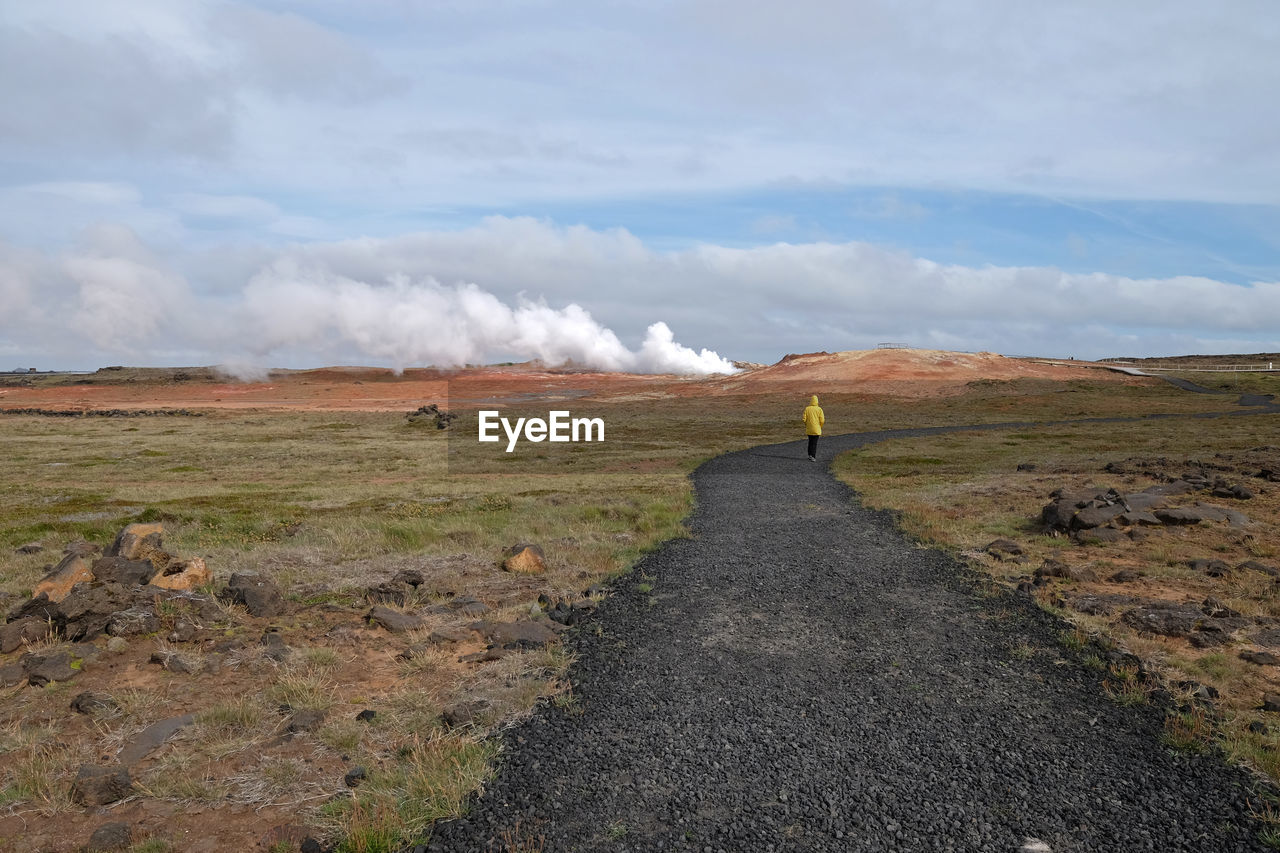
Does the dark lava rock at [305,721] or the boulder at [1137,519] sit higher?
the boulder at [1137,519]

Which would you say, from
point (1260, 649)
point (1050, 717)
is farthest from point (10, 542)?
point (1260, 649)

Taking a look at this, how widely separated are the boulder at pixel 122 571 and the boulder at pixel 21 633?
161 centimetres

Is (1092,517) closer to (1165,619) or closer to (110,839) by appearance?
(1165,619)

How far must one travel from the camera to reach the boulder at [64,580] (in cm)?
1186

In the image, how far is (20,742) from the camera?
7.63m

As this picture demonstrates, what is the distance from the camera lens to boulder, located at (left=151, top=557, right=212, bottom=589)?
501 inches

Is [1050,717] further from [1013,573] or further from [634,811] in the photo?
[1013,573]

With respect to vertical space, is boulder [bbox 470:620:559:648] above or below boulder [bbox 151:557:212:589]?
below

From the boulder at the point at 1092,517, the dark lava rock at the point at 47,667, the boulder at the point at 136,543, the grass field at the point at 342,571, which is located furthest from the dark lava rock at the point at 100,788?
the boulder at the point at 1092,517

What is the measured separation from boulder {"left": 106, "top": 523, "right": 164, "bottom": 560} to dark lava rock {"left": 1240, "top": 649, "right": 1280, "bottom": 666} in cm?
1656

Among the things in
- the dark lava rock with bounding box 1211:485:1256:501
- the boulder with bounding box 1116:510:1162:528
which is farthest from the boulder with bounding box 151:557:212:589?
the dark lava rock with bounding box 1211:485:1256:501

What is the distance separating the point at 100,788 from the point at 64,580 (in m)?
7.29

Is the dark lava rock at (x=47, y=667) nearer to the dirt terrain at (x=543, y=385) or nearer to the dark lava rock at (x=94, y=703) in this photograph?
the dark lava rock at (x=94, y=703)

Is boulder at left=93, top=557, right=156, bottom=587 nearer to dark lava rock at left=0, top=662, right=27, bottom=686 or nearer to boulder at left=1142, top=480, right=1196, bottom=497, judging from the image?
dark lava rock at left=0, top=662, right=27, bottom=686
